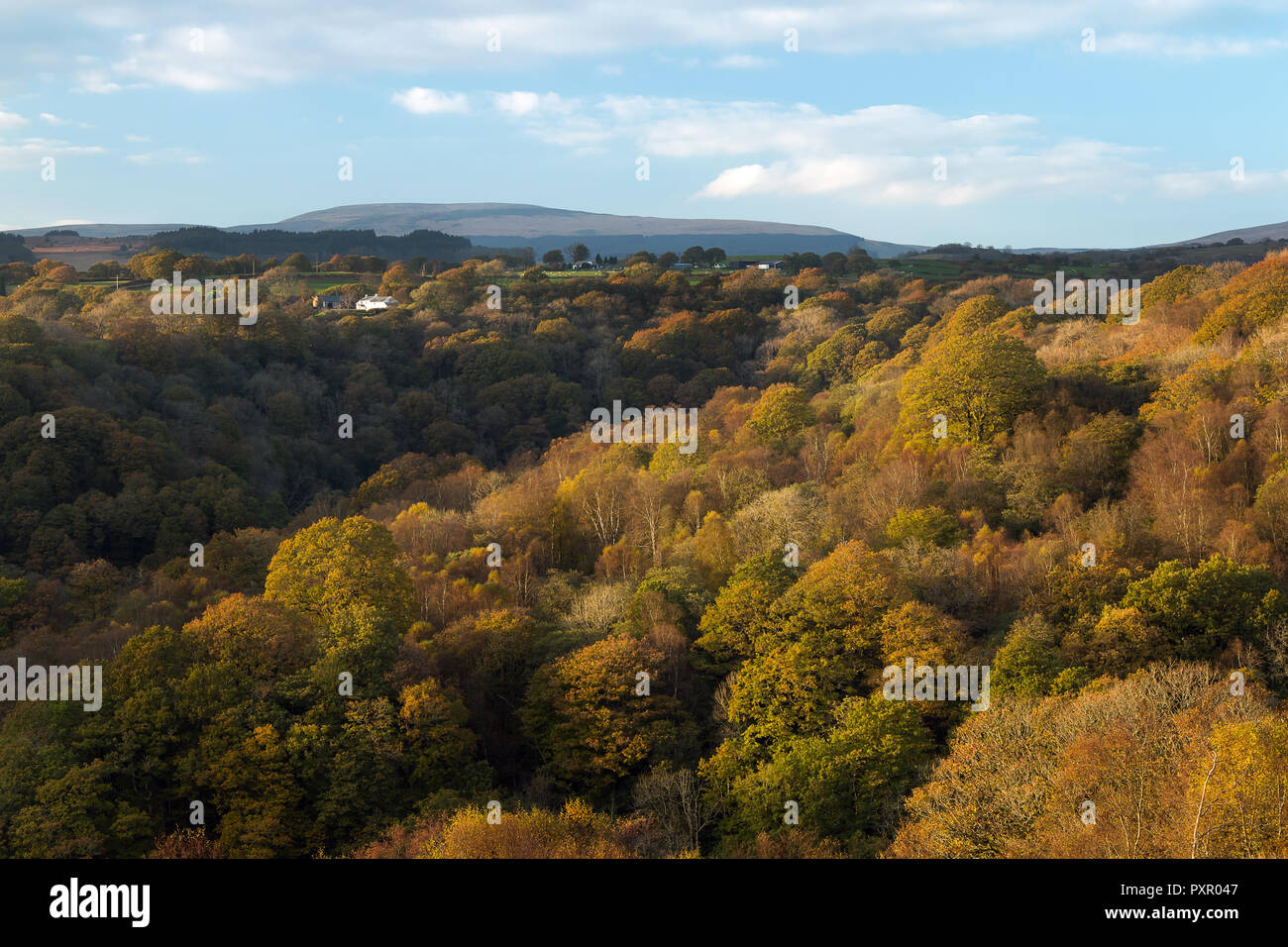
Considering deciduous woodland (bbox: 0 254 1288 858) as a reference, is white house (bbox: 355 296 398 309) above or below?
above

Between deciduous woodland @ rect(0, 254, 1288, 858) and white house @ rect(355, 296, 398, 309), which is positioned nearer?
deciduous woodland @ rect(0, 254, 1288, 858)

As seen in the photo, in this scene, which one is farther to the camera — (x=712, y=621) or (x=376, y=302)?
(x=376, y=302)

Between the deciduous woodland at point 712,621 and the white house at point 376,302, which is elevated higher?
the white house at point 376,302

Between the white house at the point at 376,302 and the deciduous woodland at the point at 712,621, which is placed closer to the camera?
the deciduous woodland at the point at 712,621
